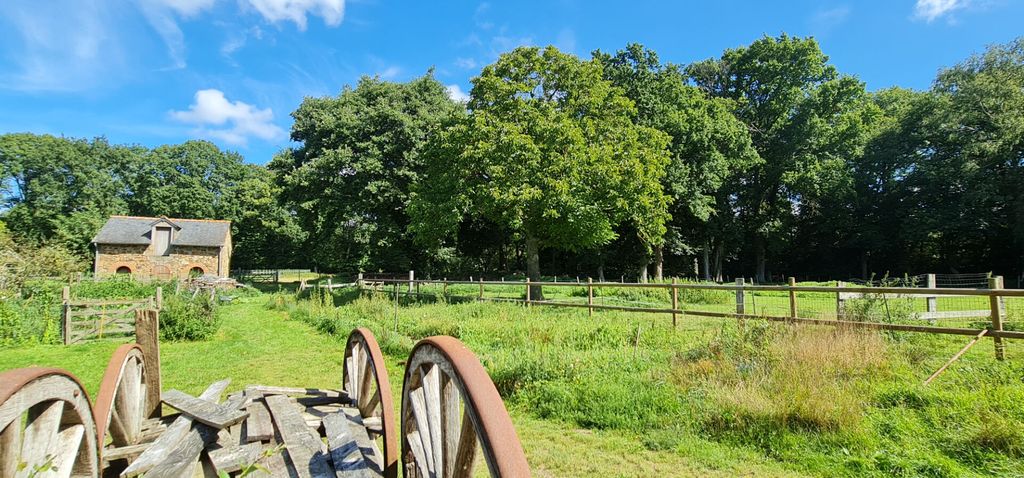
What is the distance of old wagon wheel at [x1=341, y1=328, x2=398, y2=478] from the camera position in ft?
9.26

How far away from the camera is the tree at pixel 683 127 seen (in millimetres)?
31250

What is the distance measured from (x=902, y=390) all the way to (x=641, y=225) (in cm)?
1756

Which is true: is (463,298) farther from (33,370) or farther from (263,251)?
(263,251)

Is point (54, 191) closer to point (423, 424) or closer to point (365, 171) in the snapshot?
point (365, 171)

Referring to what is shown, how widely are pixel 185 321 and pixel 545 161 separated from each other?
42.7 ft

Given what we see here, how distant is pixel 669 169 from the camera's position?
30969mm

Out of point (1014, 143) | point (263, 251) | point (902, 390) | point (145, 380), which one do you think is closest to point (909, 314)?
point (902, 390)

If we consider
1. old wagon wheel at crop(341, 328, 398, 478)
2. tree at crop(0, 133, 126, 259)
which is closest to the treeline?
tree at crop(0, 133, 126, 259)

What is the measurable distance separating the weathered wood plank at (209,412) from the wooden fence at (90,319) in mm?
11581

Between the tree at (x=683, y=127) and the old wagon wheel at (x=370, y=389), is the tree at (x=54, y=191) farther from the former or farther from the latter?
the old wagon wheel at (x=370, y=389)

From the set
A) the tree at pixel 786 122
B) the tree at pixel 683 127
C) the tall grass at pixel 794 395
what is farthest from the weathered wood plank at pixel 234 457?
the tree at pixel 786 122

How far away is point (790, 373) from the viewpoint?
5418mm

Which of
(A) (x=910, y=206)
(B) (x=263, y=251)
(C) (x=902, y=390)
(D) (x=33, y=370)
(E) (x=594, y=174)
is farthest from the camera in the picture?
(B) (x=263, y=251)

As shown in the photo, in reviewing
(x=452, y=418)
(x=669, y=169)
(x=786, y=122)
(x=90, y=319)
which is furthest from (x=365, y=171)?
(x=786, y=122)
